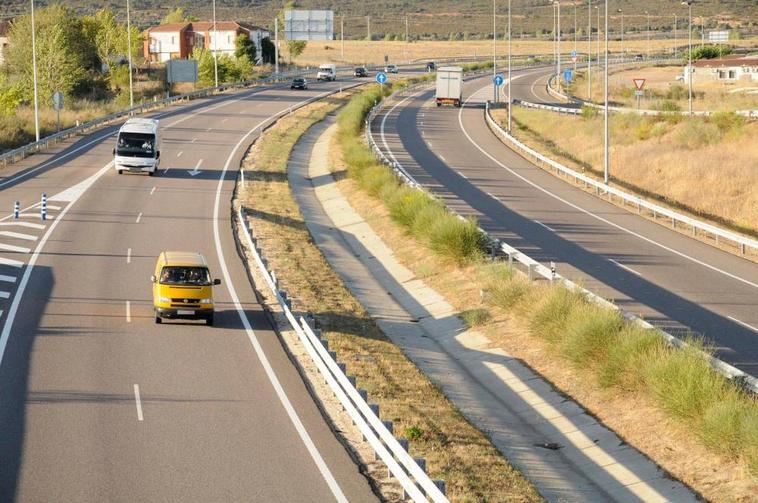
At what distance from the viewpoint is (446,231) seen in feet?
131

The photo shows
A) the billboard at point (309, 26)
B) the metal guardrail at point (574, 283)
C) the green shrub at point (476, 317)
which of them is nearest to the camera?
the metal guardrail at point (574, 283)

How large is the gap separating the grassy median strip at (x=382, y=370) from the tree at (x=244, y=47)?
86911mm

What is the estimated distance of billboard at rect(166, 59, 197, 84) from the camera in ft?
358

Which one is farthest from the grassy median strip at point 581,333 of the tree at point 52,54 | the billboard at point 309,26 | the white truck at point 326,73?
the billboard at point 309,26

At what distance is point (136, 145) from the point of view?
54.9 m

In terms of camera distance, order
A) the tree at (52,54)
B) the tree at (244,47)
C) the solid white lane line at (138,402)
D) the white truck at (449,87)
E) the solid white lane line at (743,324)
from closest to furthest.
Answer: the solid white lane line at (138,402), the solid white lane line at (743,324), the white truck at (449,87), the tree at (52,54), the tree at (244,47)

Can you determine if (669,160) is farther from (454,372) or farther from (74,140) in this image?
(454,372)

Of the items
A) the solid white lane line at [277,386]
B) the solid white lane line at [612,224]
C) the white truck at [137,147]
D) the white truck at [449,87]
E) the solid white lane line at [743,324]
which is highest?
the white truck at [449,87]

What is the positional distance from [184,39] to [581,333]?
425ft

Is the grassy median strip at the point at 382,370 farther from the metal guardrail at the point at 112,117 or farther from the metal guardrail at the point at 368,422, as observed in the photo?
the metal guardrail at the point at 112,117

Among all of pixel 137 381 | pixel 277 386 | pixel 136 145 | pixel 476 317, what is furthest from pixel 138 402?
pixel 136 145

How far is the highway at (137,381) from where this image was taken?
17.3 m

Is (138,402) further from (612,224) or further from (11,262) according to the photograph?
(612,224)

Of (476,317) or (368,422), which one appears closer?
(368,422)
